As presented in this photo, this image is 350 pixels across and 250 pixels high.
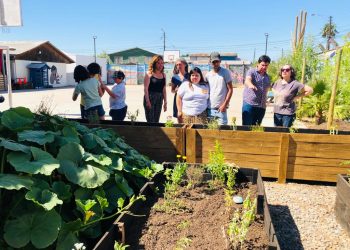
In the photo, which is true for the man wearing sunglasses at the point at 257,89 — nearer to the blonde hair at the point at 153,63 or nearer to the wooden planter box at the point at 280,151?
the wooden planter box at the point at 280,151

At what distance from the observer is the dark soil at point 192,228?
2105 millimetres

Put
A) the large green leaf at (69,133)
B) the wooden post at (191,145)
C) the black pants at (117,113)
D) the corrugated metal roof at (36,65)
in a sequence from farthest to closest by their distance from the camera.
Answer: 1. the corrugated metal roof at (36,65)
2. the black pants at (117,113)
3. the wooden post at (191,145)
4. the large green leaf at (69,133)

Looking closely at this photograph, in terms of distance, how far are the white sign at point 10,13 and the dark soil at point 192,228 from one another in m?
4.45

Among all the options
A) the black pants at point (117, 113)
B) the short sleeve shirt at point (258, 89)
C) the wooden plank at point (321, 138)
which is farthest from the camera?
the black pants at point (117, 113)

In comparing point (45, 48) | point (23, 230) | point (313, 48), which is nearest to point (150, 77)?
point (23, 230)

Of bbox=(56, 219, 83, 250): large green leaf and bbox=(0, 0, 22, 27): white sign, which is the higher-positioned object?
bbox=(0, 0, 22, 27): white sign

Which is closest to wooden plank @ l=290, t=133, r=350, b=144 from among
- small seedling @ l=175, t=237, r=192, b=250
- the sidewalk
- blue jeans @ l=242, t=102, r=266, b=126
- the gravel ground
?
the gravel ground

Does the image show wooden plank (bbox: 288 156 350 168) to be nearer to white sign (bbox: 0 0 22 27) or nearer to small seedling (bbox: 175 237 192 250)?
small seedling (bbox: 175 237 192 250)

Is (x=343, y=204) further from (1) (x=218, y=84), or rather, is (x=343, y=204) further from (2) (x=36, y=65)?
(2) (x=36, y=65)

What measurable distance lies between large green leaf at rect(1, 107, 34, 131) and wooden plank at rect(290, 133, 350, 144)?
3.04m

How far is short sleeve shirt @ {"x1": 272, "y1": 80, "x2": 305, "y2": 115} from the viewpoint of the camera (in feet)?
15.8

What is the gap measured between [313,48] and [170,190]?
11756 millimetres

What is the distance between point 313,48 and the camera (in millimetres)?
12711

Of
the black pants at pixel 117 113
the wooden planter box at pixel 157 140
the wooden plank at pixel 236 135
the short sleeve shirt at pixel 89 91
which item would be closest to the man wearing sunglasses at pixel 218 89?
the wooden plank at pixel 236 135
